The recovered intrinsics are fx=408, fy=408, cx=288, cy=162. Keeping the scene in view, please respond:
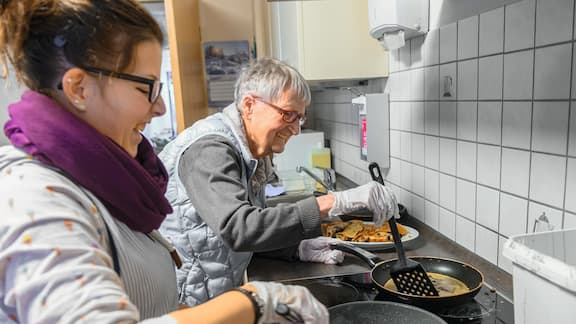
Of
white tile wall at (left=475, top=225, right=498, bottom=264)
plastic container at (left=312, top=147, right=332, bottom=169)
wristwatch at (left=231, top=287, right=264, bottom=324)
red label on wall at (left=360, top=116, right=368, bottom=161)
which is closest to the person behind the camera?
wristwatch at (left=231, top=287, right=264, bottom=324)

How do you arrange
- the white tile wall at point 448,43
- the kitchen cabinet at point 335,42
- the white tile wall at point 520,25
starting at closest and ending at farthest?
the white tile wall at point 520,25, the white tile wall at point 448,43, the kitchen cabinet at point 335,42

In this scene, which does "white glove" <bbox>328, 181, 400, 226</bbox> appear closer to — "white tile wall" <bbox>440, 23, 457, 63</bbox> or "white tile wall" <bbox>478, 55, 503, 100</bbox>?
"white tile wall" <bbox>478, 55, 503, 100</bbox>

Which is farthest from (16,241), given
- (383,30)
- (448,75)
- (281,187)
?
(281,187)

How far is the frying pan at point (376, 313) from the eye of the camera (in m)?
0.90

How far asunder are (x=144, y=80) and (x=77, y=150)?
15cm

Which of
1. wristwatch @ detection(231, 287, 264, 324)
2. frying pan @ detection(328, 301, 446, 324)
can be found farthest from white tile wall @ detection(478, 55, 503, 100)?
wristwatch @ detection(231, 287, 264, 324)

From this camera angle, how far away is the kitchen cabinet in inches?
70.5

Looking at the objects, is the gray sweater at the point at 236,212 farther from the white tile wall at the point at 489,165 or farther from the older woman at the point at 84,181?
the white tile wall at the point at 489,165

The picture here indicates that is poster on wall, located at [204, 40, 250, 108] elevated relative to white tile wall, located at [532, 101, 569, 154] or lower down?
elevated

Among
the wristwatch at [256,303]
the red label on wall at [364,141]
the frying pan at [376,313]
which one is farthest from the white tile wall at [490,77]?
the wristwatch at [256,303]

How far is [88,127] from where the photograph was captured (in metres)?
0.58

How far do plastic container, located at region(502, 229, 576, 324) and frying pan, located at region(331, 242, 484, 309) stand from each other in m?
0.24

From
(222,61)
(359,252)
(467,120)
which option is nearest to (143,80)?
(359,252)

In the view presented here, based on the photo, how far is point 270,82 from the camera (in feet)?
3.94
